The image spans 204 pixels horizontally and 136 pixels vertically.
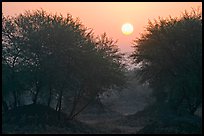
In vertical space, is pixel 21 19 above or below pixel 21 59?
above

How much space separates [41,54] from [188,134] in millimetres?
13121

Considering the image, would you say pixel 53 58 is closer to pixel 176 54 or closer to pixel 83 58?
pixel 83 58

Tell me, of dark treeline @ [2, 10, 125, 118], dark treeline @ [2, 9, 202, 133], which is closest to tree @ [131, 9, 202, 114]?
dark treeline @ [2, 9, 202, 133]

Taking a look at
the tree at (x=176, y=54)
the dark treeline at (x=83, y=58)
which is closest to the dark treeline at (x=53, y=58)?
the dark treeline at (x=83, y=58)

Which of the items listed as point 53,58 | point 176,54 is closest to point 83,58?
point 53,58

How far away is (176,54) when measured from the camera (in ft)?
147

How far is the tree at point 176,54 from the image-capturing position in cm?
4394

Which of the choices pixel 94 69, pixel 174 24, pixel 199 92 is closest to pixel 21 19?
pixel 94 69

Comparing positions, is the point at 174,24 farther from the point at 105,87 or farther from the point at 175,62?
the point at 105,87

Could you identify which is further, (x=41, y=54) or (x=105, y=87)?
(x=105, y=87)

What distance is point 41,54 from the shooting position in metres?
42.5

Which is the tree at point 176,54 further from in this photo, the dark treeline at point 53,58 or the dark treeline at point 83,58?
the dark treeline at point 53,58

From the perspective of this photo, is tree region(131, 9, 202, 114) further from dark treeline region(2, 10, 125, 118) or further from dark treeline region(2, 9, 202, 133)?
dark treeline region(2, 10, 125, 118)

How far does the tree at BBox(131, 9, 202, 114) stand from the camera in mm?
43938
